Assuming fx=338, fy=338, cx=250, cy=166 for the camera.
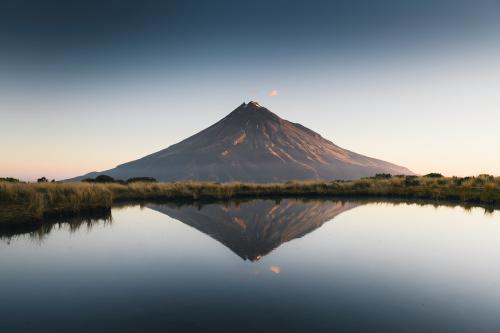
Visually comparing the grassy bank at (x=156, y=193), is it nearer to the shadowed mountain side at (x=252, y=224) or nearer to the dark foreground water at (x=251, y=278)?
the dark foreground water at (x=251, y=278)

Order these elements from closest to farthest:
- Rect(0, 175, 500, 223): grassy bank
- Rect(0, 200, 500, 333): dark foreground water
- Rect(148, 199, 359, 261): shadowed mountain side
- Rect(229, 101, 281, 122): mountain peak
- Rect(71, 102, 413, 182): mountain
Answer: Rect(0, 200, 500, 333): dark foreground water < Rect(148, 199, 359, 261): shadowed mountain side < Rect(0, 175, 500, 223): grassy bank < Rect(71, 102, 413, 182): mountain < Rect(229, 101, 281, 122): mountain peak

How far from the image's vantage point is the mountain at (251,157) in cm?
15338

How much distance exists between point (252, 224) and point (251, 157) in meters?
150

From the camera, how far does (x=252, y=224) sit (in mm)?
16125

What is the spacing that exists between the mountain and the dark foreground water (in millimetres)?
129888

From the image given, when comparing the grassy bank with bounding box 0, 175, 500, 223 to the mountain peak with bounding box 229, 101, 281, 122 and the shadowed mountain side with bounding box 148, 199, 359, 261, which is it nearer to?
the shadowed mountain side with bounding box 148, 199, 359, 261

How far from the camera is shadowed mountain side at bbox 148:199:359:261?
473 inches

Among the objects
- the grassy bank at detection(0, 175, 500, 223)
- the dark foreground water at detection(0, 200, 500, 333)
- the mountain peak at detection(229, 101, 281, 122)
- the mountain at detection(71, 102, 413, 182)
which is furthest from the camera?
the mountain peak at detection(229, 101, 281, 122)

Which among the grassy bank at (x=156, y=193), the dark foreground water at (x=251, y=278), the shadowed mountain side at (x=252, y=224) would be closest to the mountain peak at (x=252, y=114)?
the grassy bank at (x=156, y=193)

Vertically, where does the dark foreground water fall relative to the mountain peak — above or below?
below

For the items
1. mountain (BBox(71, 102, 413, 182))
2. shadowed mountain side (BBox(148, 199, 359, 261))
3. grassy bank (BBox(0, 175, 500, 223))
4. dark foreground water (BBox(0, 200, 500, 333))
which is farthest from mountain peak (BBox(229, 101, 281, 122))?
dark foreground water (BBox(0, 200, 500, 333))

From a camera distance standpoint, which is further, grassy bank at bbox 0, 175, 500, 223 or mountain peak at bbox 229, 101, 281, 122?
mountain peak at bbox 229, 101, 281, 122

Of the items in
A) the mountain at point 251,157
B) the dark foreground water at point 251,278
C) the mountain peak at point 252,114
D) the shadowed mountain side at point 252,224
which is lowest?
the dark foreground water at point 251,278

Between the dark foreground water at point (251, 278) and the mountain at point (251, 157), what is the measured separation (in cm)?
12989
